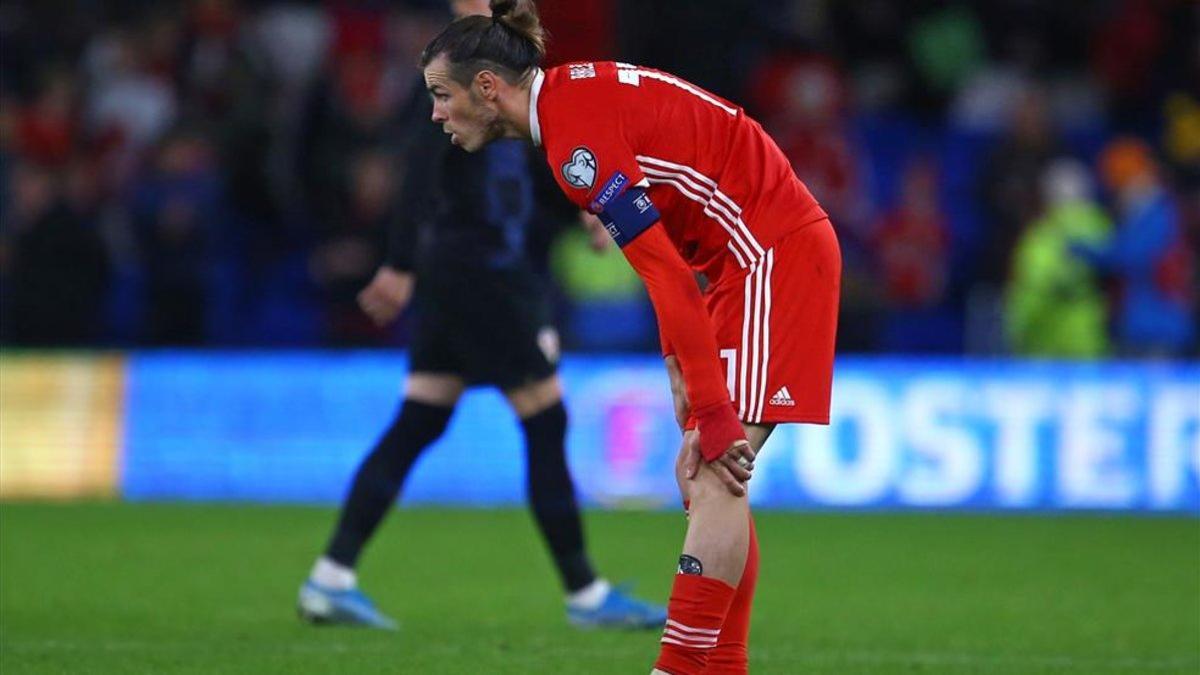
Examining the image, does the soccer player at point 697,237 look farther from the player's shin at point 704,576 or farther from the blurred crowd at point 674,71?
the blurred crowd at point 674,71

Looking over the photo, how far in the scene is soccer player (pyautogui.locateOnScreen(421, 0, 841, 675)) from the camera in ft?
16.2

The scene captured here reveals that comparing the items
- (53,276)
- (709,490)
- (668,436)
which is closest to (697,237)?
(709,490)

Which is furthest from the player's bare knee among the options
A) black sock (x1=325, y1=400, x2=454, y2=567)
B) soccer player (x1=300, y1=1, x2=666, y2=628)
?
black sock (x1=325, y1=400, x2=454, y2=567)

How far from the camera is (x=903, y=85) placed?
17391 millimetres

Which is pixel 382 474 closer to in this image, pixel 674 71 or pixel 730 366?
pixel 730 366

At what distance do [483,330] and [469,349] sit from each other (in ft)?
0.29

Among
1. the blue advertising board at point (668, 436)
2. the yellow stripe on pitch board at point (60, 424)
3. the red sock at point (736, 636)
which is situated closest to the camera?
the red sock at point (736, 636)

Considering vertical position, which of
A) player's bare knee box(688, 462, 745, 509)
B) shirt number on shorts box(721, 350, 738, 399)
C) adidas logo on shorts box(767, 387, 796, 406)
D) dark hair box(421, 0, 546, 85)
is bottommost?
player's bare knee box(688, 462, 745, 509)

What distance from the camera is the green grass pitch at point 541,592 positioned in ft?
21.6

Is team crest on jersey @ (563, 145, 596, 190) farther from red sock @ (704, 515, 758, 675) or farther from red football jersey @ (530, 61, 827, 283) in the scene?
red sock @ (704, 515, 758, 675)

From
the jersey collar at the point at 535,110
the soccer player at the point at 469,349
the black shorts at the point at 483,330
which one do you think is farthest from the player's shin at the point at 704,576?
the black shorts at the point at 483,330

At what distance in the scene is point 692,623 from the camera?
16.5 ft

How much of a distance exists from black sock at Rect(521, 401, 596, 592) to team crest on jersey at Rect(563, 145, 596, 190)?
8.57 ft

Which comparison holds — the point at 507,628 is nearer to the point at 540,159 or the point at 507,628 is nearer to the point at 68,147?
the point at 540,159
